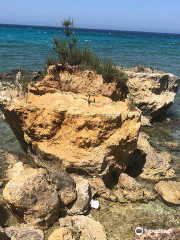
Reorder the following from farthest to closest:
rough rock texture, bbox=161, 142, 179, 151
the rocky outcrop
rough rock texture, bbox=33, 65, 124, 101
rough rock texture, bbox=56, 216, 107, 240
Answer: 1. rough rock texture, bbox=161, 142, 179, 151
2. rough rock texture, bbox=33, 65, 124, 101
3. rough rock texture, bbox=56, 216, 107, 240
4. the rocky outcrop

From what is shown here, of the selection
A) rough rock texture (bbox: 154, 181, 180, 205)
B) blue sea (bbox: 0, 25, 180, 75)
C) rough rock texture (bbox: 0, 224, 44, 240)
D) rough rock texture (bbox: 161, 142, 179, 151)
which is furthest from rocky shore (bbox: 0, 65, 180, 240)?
blue sea (bbox: 0, 25, 180, 75)

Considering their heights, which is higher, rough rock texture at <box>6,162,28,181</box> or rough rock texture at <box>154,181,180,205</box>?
rough rock texture at <box>6,162,28,181</box>

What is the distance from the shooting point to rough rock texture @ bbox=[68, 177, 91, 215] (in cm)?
720

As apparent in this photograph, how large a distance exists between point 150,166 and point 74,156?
2776mm

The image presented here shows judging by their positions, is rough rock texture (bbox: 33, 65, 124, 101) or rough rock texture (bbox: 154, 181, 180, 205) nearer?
rough rock texture (bbox: 154, 181, 180, 205)

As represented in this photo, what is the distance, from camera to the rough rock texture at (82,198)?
7199mm

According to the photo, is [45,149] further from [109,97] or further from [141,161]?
[141,161]

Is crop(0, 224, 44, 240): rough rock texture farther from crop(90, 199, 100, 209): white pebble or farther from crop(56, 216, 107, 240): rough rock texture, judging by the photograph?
crop(90, 199, 100, 209): white pebble

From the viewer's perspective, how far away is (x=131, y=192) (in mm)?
8023

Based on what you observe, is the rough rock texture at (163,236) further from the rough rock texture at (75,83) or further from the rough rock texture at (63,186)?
the rough rock texture at (75,83)

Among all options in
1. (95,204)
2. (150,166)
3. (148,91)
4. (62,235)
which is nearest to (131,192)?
(95,204)

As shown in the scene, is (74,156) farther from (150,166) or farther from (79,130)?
(150,166)

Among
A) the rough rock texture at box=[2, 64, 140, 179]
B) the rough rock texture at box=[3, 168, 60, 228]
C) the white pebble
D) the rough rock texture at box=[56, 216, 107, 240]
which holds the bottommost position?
the white pebble

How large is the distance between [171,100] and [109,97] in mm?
6868
